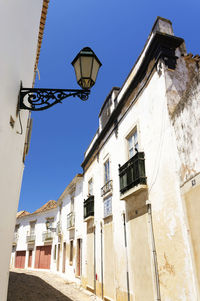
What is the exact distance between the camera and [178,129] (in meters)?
5.20

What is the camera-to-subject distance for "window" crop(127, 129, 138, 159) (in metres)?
7.70

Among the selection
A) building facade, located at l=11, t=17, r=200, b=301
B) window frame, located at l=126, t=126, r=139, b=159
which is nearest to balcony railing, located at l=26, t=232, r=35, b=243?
building facade, located at l=11, t=17, r=200, b=301

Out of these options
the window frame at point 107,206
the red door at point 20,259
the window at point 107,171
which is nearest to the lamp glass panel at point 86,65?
the window frame at point 107,206

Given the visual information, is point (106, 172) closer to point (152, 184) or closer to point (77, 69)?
point (152, 184)

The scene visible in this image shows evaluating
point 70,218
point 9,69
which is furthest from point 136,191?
point 70,218

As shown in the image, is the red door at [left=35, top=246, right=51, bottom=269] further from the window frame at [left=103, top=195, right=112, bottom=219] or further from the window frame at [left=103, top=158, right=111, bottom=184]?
the window frame at [left=103, top=158, right=111, bottom=184]

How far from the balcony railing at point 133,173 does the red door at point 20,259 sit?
85.1 feet

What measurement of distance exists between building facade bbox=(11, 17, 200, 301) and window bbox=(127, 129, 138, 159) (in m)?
0.04

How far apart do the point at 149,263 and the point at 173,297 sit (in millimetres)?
1127

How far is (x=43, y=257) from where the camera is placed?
80.8ft

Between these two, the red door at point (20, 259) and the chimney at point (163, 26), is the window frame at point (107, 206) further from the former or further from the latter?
the red door at point (20, 259)

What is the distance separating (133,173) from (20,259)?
2763 cm

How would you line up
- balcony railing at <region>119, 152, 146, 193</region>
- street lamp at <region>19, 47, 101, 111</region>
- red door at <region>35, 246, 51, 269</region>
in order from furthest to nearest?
1. red door at <region>35, 246, 51, 269</region>
2. balcony railing at <region>119, 152, 146, 193</region>
3. street lamp at <region>19, 47, 101, 111</region>

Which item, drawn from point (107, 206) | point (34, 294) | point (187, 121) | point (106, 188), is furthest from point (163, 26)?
point (34, 294)
